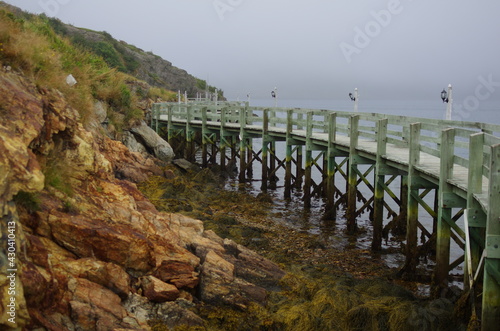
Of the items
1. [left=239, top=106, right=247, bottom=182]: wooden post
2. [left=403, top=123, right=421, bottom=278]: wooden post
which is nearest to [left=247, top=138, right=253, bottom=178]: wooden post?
[left=239, top=106, right=247, bottom=182]: wooden post

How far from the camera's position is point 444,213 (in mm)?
9086

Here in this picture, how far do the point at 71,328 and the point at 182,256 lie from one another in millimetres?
2841

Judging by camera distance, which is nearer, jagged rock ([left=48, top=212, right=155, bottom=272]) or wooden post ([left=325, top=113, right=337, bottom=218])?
jagged rock ([left=48, top=212, right=155, bottom=272])

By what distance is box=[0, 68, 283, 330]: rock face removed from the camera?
19.6ft

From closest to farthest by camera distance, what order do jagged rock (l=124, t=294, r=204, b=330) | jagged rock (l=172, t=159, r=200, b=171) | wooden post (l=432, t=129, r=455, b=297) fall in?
jagged rock (l=124, t=294, r=204, b=330) → wooden post (l=432, t=129, r=455, b=297) → jagged rock (l=172, t=159, r=200, b=171)

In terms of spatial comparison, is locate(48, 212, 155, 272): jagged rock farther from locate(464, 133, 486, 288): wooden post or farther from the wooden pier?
locate(464, 133, 486, 288): wooden post

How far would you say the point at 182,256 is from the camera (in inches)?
343

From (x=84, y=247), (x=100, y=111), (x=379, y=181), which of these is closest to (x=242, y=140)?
(x=100, y=111)

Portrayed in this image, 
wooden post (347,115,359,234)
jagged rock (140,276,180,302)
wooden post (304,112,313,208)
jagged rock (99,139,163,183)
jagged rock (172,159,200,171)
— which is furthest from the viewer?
jagged rock (172,159,200,171)

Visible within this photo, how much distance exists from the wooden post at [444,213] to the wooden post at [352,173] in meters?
5.42

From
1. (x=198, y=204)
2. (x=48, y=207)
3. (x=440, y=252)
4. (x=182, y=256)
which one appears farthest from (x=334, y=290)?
(x=198, y=204)

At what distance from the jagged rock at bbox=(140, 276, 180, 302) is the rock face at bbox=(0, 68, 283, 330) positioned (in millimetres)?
15
